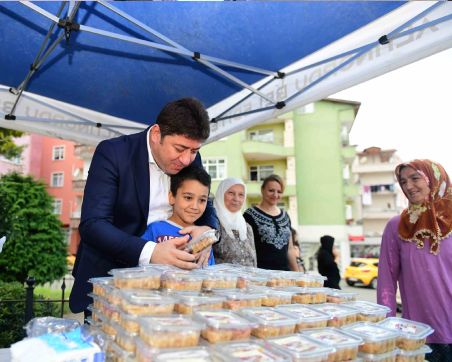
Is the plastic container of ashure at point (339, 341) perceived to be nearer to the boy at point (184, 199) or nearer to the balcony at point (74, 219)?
the boy at point (184, 199)

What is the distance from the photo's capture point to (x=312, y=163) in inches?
1156

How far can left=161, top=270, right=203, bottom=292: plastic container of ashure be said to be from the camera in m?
1.46

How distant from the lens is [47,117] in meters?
4.51

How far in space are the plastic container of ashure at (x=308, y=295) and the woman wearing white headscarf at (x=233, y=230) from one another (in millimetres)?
2058

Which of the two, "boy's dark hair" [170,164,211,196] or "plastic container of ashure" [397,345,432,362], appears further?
"boy's dark hair" [170,164,211,196]

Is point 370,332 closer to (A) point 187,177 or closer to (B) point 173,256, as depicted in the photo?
(B) point 173,256

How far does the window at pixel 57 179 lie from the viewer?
37312 millimetres

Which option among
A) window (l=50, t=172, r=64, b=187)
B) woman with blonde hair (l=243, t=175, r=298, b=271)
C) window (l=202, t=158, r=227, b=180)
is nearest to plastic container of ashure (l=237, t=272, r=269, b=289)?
woman with blonde hair (l=243, t=175, r=298, b=271)

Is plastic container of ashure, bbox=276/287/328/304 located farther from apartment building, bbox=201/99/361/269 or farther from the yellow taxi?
apartment building, bbox=201/99/361/269

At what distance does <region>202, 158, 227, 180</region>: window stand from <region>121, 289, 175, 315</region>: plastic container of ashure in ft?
78.1

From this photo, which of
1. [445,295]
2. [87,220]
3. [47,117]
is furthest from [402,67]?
[47,117]

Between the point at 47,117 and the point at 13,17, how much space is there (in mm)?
1595

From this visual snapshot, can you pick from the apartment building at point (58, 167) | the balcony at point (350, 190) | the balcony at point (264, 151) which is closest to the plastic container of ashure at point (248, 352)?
the balcony at point (264, 151)

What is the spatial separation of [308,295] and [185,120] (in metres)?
1.11
